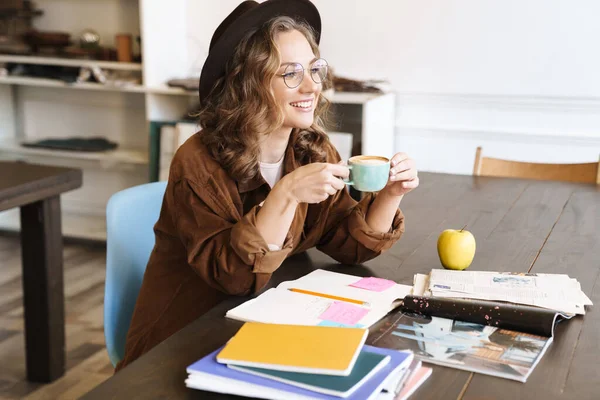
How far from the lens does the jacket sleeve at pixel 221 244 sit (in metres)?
1.40

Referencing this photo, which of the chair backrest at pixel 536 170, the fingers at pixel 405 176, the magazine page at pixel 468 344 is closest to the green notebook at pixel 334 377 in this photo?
the magazine page at pixel 468 344

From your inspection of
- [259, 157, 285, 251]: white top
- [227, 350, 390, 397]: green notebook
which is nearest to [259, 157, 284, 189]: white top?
[259, 157, 285, 251]: white top

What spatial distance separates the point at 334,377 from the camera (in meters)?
1.01

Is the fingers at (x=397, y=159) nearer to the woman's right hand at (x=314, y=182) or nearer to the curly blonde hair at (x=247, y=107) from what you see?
the woman's right hand at (x=314, y=182)

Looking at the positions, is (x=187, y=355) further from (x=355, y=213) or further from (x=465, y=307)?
(x=355, y=213)

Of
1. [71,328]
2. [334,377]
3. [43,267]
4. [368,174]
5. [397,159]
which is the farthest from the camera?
[71,328]

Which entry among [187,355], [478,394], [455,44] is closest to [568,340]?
[478,394]

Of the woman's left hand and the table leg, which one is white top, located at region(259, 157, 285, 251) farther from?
the table leg

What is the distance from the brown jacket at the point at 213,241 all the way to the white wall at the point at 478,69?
2.07m

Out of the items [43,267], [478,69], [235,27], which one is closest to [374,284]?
[235,27]

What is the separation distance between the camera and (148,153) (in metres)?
4.16

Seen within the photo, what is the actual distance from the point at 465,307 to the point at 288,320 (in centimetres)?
32

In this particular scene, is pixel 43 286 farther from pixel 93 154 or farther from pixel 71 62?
pixel 71 62

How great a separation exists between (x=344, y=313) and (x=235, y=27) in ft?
2.22
